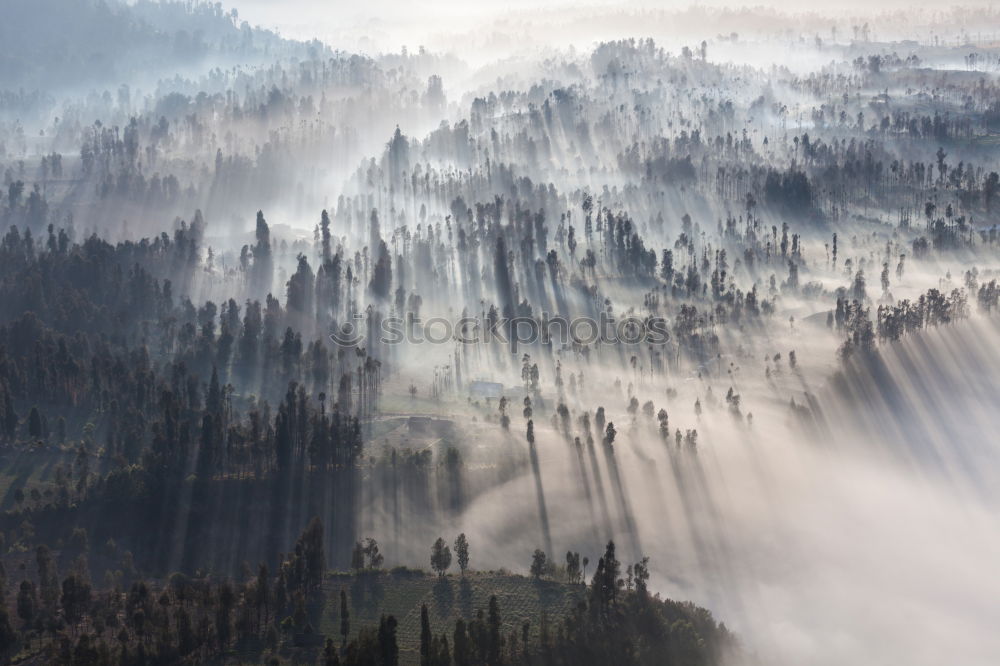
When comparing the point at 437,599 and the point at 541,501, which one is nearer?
the point at 437,599

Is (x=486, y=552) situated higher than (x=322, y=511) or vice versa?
(x=322, y=511)

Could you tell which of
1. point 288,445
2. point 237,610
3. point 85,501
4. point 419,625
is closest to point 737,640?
point 419,625

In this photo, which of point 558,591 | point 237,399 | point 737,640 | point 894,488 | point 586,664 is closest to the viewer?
point 586,664

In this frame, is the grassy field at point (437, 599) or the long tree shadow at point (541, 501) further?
the long tree shadow at point (541, 501)

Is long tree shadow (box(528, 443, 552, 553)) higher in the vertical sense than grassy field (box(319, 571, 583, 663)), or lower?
higher

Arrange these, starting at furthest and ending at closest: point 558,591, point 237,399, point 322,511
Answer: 1. point 237,399
2. point 322,511
3. point 558,591

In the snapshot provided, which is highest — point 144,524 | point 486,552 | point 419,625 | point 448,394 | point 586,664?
point 448,394

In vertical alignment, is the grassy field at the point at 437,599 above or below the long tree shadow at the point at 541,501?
below

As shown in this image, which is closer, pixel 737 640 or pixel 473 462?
pixel 737 640

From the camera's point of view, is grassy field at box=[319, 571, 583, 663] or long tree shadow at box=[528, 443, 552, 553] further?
long tree shadow at box=[528, 443, 552, 553]

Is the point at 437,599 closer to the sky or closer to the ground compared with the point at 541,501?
closer to the ground

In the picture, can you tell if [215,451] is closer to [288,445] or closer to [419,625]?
[288,445]
